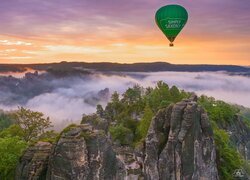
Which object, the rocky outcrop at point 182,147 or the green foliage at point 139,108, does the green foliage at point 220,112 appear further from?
the rocky outcrop at point 182,147

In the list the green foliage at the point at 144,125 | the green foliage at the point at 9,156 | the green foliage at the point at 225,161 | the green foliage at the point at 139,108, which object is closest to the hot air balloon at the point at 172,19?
the green foliage at the point at 225,161

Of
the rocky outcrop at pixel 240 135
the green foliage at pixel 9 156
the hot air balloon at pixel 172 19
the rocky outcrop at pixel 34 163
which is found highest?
the hot air balloon at pixel 172 19

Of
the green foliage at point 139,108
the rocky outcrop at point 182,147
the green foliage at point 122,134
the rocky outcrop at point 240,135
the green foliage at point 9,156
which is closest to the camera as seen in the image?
the green foliage at point 9,156

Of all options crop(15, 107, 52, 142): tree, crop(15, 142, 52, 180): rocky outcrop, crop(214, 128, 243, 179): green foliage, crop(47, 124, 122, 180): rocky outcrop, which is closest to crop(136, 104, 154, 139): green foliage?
crop(214, 128, 243, 179): green foliage

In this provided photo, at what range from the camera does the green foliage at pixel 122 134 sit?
9612 cm

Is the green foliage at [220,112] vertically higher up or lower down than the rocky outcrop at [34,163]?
lower down

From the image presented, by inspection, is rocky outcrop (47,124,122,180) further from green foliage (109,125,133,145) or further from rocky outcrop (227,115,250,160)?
rocky outcrop (227,115,250,160)

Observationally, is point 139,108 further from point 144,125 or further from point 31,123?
point 31,123

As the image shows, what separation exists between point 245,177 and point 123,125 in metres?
39.0

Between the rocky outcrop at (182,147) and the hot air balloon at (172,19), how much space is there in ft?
41.3

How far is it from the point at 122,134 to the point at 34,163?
2456 inches

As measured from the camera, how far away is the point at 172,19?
240 ft

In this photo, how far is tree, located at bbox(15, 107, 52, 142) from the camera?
268 feet

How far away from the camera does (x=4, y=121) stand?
170875 mm
